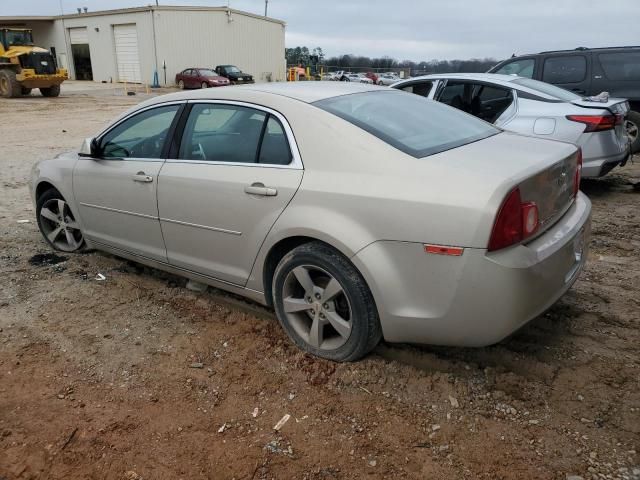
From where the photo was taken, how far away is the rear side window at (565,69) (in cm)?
856

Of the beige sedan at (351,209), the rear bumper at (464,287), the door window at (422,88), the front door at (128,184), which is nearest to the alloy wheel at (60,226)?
the front door at (128,184)

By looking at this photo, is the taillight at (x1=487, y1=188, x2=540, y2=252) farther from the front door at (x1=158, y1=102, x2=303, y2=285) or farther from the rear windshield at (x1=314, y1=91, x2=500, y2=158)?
the front door at (x1=158, y1=102, x2=303, y2=285)

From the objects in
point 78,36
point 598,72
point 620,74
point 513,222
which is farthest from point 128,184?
point 78,36

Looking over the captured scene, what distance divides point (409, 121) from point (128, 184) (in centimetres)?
204

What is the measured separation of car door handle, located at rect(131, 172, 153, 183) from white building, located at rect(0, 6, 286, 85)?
35.0 m

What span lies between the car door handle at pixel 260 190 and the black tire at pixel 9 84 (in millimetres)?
25501

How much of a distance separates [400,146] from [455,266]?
0.74 metres

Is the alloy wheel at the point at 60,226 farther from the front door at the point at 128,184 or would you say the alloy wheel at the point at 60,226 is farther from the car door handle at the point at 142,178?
the car door handle at the point at 142,178

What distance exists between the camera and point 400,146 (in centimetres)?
285

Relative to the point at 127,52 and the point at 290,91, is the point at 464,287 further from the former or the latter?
the point at 127,52

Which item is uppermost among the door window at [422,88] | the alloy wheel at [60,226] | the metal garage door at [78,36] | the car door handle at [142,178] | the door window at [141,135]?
the metal garage door at [78,36]

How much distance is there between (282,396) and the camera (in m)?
2.87

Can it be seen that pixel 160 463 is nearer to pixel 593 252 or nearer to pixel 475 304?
pixel 475 304

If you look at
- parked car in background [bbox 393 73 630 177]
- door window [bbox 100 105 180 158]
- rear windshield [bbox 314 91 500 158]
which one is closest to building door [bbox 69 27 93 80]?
parked car in background [bbox 393 73 630 177]
